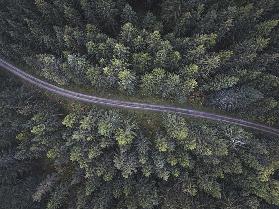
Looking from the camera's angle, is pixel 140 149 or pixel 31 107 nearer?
pixel 140 149

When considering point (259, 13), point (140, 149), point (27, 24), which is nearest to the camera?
point (140, 149)

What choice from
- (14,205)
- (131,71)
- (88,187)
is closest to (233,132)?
(131,71)

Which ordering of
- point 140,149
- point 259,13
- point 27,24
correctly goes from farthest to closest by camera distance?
point 27,24 → point 259,13 → point 140,149

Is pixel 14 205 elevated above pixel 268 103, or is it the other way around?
pixel 268 103

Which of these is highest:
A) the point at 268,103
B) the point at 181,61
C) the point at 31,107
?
the point at 181,61

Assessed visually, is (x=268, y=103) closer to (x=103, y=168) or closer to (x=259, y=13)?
(x=259, y=13)

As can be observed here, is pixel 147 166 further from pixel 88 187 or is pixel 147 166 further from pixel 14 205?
pixel 14 205

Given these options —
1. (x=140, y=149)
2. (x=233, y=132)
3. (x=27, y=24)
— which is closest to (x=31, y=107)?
(x=27, y=24)
